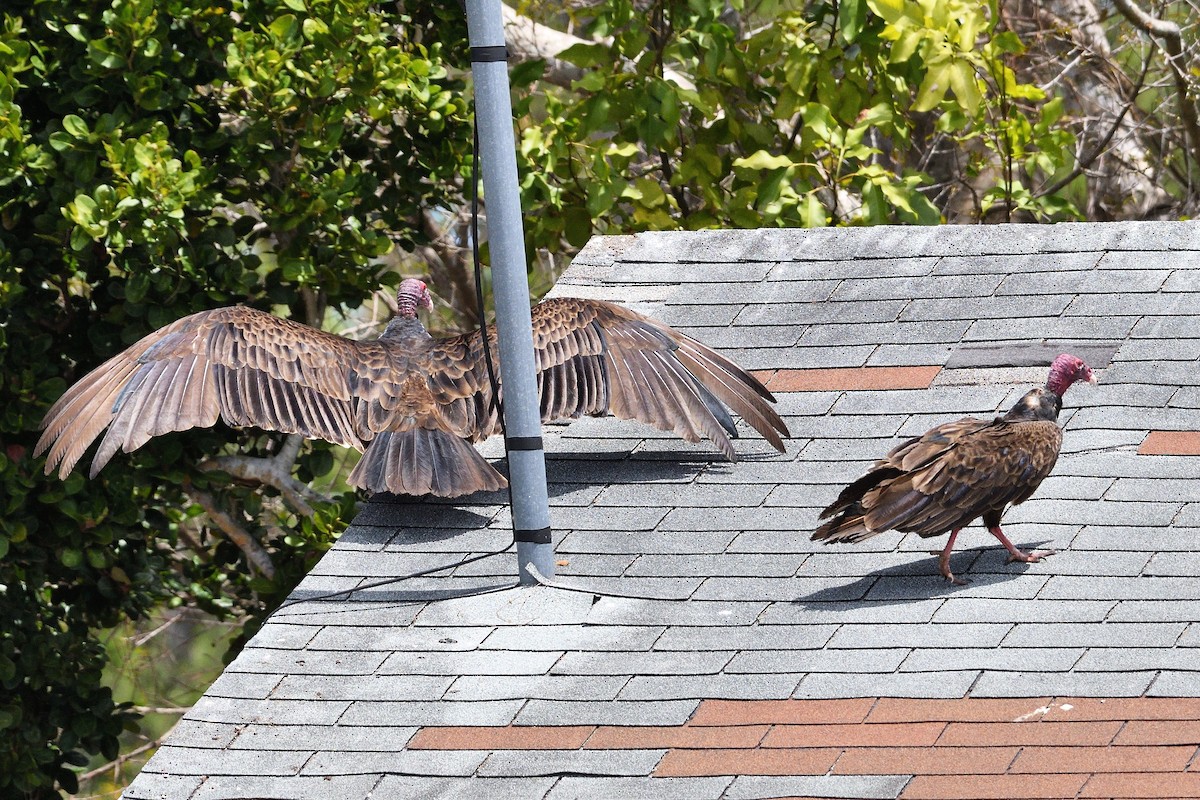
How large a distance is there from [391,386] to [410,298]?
0.77 m

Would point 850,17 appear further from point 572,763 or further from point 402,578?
point 572,763

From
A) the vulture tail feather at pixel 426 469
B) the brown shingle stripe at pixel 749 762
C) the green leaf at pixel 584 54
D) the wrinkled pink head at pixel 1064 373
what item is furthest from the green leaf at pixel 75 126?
the brown shingle stripe at pixel 749 762

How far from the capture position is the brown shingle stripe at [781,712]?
153 inches

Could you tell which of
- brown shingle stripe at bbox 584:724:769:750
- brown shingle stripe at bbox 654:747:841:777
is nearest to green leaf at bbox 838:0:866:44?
brown shingle stripe at bbox 584:724:769:750

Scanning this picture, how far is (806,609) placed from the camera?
4.39 meters

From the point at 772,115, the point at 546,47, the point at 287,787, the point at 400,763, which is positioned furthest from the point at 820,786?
the point at 546,47

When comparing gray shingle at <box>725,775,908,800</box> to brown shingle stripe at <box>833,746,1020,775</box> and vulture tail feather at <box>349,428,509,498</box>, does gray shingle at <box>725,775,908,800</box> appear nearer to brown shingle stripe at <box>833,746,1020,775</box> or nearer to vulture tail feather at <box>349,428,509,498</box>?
brown shingle stripe at <box>833,746,1020,775</box>

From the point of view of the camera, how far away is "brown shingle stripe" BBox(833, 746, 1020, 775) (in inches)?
141

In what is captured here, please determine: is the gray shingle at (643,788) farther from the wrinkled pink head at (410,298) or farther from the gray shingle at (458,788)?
the wrinkled pink head at (410,298)

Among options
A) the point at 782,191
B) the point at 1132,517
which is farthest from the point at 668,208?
the point at 1132,517

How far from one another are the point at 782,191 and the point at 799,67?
2.90 ft

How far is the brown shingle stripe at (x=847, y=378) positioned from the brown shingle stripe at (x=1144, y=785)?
2.16 meters

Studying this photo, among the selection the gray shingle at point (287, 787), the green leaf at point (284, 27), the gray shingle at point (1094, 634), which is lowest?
the gray shingle at point (287, 787)

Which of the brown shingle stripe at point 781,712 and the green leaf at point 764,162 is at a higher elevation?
the green leaf at point 764,162
